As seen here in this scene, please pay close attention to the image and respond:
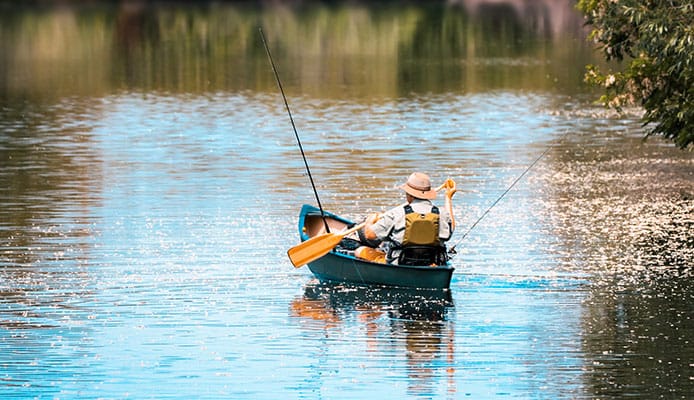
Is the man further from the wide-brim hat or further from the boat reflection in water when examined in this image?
the boat reflection in water

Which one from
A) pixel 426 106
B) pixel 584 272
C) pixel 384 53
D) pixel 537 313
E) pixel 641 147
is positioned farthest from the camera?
pixel 384 53

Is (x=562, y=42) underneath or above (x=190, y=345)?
underneath

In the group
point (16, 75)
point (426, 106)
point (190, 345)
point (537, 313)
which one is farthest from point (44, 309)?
point (16, 75)

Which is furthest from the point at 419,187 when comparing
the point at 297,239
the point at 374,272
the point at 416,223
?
the point at 297,239

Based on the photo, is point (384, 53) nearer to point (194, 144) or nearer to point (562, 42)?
point (562, 42)

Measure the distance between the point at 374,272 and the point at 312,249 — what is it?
0.89 meters

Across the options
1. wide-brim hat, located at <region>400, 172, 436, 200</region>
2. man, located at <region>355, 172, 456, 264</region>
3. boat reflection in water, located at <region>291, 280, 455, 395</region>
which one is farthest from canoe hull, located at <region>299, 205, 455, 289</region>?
wide-brim hat, located at <region>400, 172, 436, 200</region>

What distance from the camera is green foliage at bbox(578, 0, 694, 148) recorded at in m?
24.2

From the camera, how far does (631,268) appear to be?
21.0m

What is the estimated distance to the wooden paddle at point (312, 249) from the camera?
776 inches

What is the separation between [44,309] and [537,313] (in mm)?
5437

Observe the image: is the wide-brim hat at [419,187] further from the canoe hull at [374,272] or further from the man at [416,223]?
the canoe hull at [374,272]

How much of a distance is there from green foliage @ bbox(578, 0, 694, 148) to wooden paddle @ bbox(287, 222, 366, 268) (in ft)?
22.1

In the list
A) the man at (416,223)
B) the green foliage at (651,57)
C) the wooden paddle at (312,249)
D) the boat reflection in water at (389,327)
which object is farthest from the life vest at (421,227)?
the green foliage at (651,57)
